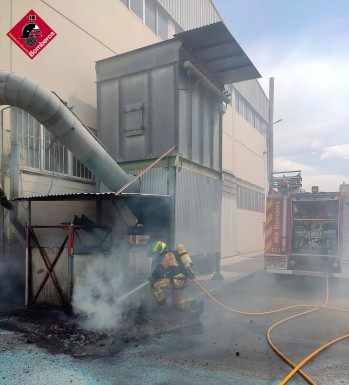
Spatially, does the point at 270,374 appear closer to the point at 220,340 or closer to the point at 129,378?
the point at 220,340

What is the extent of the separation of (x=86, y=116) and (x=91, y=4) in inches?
115

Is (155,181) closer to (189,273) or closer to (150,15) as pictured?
(189,273)

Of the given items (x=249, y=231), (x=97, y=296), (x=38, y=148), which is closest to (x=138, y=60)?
(x=38, y=148)

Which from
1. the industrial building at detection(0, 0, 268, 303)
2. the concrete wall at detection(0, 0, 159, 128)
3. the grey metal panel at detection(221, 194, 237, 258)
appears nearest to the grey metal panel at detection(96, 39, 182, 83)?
the industrial building at detection(0, 0, 268, 303)

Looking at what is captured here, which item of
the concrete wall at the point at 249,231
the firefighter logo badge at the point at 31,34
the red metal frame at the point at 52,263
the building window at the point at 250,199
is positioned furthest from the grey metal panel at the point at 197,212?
the building window at the point at 250,199

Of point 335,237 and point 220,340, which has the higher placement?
point 335,237

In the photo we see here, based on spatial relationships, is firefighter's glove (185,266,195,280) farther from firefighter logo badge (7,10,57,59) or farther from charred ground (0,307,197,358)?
firefighter logo badge (7,10,57,59)

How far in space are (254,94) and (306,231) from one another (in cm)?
→ 1526

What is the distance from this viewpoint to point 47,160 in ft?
27.1

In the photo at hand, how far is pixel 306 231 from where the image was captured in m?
9.54

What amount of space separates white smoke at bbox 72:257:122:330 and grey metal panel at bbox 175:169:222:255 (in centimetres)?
219

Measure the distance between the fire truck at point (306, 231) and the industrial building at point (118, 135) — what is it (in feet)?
5.19

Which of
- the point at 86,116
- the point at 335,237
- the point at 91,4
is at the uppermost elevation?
the point at 91,4

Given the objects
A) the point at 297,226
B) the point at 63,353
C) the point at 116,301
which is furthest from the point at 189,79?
the point at 63,353
